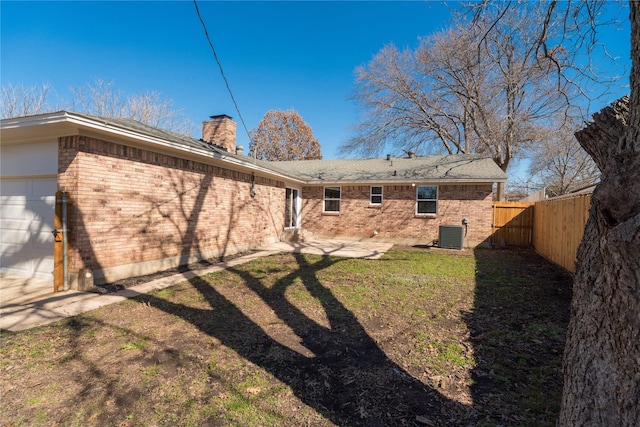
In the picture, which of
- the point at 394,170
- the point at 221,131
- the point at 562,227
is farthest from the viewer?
the point at 394,170

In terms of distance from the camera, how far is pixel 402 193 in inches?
587

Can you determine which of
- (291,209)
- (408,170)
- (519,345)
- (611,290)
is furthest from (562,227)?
(291,209)

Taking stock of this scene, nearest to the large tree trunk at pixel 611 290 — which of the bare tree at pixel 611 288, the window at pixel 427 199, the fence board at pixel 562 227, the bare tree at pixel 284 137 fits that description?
the bare tree at pixel 611 288

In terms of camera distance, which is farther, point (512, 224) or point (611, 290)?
point (512, 224)

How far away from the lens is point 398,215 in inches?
586

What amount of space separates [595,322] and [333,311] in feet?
12.4

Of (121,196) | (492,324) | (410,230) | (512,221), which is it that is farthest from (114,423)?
(512,221)

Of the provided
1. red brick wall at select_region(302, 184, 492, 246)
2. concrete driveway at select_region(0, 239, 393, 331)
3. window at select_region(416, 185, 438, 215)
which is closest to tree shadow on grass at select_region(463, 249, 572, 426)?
concrete driveway at select_region(0, 239, 393, 331)

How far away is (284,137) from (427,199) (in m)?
23.0

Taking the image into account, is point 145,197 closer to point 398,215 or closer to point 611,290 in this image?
point 611,290

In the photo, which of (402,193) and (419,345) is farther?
(402,193)

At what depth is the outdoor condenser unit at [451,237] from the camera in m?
13.0

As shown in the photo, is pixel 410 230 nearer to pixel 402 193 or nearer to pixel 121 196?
pixel 402 193

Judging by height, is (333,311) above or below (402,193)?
below
